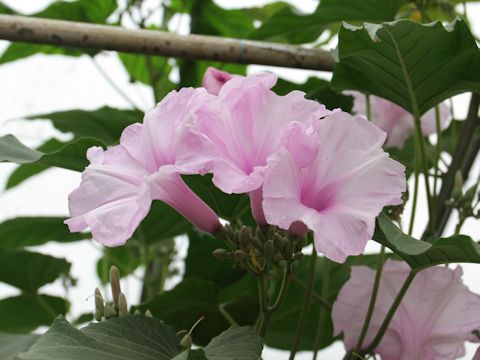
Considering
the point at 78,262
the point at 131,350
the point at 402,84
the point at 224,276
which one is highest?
the point at 402,84

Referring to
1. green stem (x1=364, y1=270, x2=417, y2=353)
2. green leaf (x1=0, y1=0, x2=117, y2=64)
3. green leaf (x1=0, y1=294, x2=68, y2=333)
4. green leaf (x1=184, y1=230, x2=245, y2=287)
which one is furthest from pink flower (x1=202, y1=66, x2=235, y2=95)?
green leaf (x1=0, y1=0, x2=117, y2=64)

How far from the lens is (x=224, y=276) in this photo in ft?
2.52

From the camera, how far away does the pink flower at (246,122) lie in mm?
387

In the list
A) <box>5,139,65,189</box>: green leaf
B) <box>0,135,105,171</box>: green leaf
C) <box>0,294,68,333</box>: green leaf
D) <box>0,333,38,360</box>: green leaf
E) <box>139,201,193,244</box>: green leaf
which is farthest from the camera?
<box>5,139,65,189</box>: green leaf

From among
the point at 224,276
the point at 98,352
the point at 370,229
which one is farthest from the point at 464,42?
the point at 224,276

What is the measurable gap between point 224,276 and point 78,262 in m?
0.88

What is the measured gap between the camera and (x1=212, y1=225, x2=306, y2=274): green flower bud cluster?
0.42 m

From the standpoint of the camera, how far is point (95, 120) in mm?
818

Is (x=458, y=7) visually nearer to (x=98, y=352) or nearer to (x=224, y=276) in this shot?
(x=224, y=276)

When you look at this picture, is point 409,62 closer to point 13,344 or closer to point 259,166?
point 259,166

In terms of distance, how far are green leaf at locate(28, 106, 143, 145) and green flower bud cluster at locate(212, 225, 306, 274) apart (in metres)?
0.37

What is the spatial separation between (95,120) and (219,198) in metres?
0.30

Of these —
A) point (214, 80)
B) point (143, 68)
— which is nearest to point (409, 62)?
point (214, 80)

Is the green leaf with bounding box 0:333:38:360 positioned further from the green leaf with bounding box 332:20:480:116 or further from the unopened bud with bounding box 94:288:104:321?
the green leaf with bounding box 332:20:480:116
